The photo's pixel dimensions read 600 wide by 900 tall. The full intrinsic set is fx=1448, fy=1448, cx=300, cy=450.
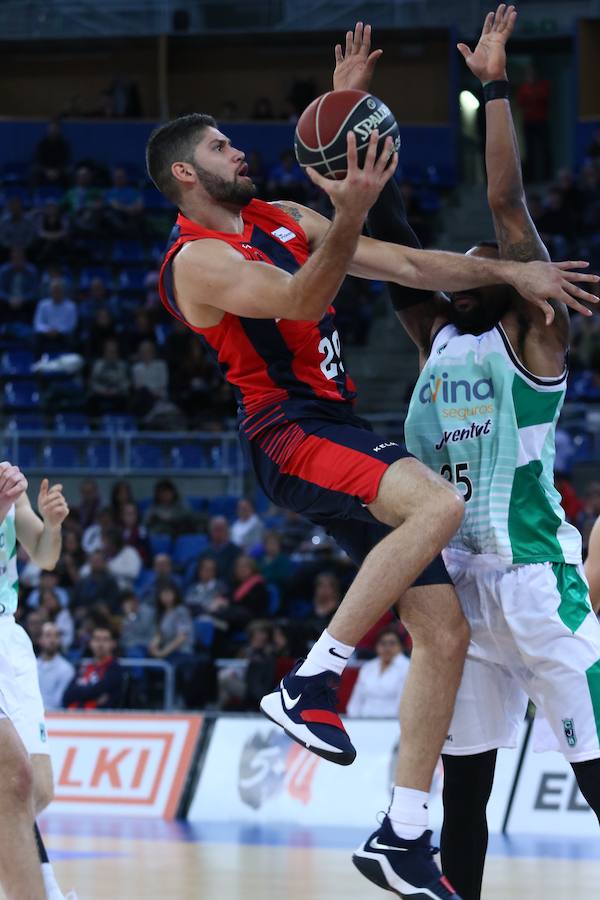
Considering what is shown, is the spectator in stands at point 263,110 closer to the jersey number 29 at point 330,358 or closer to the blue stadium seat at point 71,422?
the blue stadium seat at point 71,422

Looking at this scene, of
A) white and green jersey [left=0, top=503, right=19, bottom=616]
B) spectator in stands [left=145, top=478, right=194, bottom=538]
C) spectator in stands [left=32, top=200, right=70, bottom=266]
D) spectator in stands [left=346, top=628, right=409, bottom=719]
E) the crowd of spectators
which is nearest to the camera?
white and green jersey [left=0, top=503, right=19, bottom=616]

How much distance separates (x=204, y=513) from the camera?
1706 centimetres

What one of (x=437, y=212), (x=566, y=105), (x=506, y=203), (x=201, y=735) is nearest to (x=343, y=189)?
(x=506, y=203)

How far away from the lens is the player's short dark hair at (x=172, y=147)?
17.7 ft

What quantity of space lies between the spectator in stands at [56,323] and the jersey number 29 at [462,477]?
15.0 metres

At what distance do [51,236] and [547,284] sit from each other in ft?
56.9

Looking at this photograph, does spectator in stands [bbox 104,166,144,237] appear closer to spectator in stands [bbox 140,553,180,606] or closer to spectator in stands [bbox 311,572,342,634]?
spectator in stands [bbox 140,553,180,606]

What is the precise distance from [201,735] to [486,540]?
777cm

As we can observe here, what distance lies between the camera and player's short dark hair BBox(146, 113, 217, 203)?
5.40 m

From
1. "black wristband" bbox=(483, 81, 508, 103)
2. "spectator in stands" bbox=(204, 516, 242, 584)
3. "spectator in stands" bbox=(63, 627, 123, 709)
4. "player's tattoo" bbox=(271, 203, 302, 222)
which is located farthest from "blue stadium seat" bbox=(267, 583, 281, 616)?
"black wristband" bbox=(483, 81, 508, 103)

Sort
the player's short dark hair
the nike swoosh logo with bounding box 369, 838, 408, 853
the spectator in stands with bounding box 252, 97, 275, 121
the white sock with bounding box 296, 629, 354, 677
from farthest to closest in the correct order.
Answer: the spectator in stands with bounding box 252, 97, 275, 121, the player's short dark hair, the white sock with bounding box 296, 629, 354, 677, the nike swoosh logo with bounding box 369, 838, 408, 853

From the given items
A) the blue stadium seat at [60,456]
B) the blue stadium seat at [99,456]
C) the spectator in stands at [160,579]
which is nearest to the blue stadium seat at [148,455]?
the blue stadium seat at [99,456]

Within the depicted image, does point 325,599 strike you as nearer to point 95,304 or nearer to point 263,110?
point 95,304

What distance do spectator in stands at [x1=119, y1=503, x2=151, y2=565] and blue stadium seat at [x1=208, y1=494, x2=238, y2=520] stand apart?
939mm
